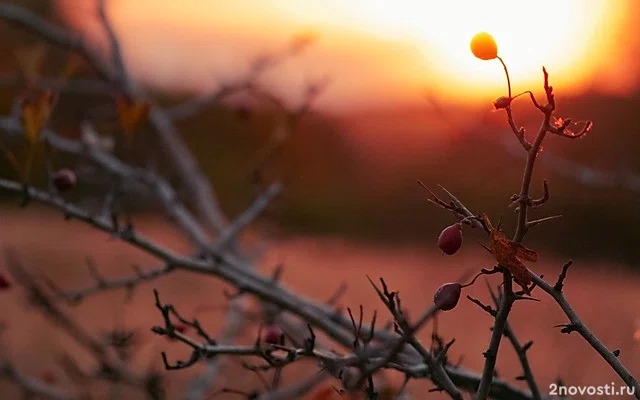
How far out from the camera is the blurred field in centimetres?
95

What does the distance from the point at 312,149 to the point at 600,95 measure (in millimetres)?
2721

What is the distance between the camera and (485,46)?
0.41 meters

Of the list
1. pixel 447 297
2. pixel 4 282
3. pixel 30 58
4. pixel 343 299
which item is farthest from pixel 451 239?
pixel 343 299

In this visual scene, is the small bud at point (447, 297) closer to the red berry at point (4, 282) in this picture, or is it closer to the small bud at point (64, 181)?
the small bud at point (64, 181)

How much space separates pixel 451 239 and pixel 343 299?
4.16 ft

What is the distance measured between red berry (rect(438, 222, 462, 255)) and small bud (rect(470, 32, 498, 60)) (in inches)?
3.5

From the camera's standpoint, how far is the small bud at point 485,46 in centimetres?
41

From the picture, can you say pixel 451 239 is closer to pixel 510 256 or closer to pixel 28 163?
pixel 510 256

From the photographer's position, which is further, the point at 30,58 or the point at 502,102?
the point at 30,58

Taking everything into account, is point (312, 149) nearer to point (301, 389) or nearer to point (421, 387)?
point (301, 389)

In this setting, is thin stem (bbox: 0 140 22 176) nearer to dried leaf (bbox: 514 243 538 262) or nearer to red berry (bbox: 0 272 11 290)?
red berry (bbox: 0 272 11 290)

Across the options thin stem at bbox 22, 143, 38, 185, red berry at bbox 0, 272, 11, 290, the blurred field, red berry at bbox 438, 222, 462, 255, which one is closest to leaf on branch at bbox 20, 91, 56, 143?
thin stem at bbox 22, 143, 38, 185

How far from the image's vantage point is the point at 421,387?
784 millimetres

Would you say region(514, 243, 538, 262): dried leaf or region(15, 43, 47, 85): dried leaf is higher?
region(514, 243, 538, 262): dried leaf
